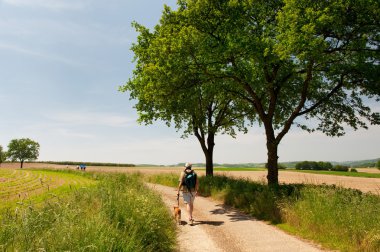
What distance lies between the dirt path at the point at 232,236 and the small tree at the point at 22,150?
136m

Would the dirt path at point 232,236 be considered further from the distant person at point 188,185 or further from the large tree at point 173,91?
the large tree at point 173,91

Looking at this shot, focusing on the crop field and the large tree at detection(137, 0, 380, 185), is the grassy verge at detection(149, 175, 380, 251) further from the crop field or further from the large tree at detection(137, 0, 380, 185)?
the crop field

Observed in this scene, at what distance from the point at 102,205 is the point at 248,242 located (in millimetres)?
5339

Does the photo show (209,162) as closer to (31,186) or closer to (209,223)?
(209,223)

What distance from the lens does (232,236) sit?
12.1 meters

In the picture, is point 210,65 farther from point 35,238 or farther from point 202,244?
point 35,238

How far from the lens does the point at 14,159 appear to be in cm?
13425

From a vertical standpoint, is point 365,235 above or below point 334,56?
below

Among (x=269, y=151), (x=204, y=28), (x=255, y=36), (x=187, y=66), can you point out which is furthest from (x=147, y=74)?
(x=269, y=151)

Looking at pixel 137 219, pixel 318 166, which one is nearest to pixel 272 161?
pixel 137 219

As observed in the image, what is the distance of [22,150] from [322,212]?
469ft

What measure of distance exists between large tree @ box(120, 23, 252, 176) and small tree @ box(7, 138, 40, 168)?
122 m

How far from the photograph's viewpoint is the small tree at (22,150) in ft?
433

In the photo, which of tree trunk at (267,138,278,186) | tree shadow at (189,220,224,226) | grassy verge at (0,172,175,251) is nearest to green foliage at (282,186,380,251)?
tree shadow at (189,220,224,226)
